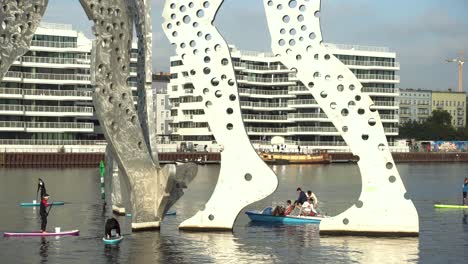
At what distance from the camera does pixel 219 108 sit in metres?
31.0

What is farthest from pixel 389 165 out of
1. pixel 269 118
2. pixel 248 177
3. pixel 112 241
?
pixel 269 118

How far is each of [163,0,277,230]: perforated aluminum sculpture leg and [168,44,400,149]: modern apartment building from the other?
111 meters

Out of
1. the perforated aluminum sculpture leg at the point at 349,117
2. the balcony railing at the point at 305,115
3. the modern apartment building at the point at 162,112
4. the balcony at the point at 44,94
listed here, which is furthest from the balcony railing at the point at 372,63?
the perforated aluminum sculpture leg at the point at 349,117

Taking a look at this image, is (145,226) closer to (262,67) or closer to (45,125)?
(45,125)

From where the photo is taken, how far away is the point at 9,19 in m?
25.6

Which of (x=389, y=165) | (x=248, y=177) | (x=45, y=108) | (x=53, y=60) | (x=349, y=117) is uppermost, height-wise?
(x=53, y=60)

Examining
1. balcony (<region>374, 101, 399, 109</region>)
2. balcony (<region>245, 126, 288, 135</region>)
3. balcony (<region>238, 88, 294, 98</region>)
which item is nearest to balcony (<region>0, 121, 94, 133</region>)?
balcony (<region>245, 126, 288, 135</region>)

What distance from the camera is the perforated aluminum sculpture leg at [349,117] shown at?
2997cm

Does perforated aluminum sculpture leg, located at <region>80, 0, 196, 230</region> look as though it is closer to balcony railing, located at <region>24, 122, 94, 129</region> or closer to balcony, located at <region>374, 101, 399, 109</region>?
balcony railing, located at <region>24, 122, 94, 129</region>

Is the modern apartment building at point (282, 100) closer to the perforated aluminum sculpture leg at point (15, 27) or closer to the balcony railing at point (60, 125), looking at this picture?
the balcony railing at point (60, 125)

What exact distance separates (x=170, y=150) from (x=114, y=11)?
94353mm

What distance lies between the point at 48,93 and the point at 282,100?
45058mm

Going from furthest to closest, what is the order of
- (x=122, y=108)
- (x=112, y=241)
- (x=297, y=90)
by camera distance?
(x=297, y=90)
(x=122, y=108)
(x=112, y=241)

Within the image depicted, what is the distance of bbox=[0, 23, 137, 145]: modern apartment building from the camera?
115 meters
